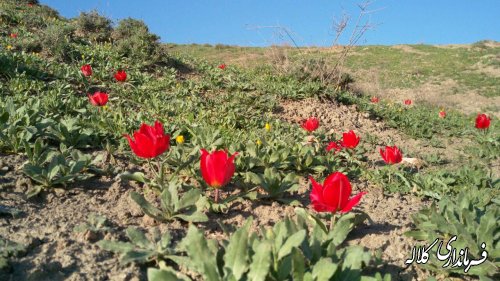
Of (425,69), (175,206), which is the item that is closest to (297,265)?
(175,206)

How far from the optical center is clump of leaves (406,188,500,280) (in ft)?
6.68

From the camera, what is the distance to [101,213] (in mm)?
2402

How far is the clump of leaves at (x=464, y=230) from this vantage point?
80.1 inches

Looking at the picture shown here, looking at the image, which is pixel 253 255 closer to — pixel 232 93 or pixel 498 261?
pixel 498 261

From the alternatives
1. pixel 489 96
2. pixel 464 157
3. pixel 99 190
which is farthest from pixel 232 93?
pixel 489 96

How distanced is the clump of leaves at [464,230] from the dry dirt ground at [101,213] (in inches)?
4.2

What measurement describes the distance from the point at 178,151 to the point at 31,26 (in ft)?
26.5

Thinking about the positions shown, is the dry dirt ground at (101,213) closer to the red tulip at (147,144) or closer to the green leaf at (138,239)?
the green leaf at (138,239)

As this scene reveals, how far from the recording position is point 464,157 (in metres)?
5.91

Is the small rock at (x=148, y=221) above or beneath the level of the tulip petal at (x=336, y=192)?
beneath

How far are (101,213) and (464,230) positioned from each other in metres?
1.99

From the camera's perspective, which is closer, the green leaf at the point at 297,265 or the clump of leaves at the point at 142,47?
the green leaf at the point at 297,265

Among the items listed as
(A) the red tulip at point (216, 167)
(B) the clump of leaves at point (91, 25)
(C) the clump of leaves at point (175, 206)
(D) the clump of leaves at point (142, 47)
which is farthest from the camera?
(B) the clump of leaves at point (91, 25)

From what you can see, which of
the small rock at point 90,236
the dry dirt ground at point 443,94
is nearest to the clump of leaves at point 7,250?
the small rock at point 90,236
